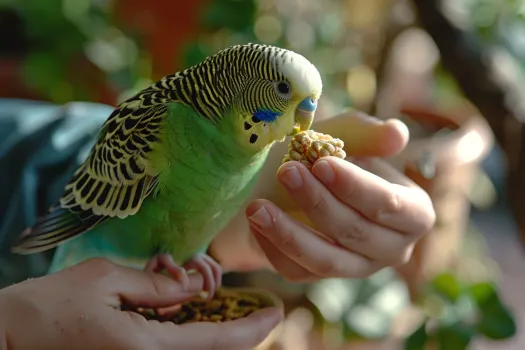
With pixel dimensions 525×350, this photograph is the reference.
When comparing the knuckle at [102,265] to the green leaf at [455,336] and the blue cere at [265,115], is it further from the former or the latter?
the green leaf at [455,336]

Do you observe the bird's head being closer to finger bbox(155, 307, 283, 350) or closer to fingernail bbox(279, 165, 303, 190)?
fingernail bbox(279, 165, 303, 190)

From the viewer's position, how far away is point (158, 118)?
0.56 metres

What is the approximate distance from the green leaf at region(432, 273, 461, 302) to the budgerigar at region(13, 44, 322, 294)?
16.6 inches

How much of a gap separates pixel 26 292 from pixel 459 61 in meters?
0.66

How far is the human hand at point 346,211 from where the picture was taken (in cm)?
55

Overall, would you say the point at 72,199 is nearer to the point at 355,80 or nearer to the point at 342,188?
the point at 342,188

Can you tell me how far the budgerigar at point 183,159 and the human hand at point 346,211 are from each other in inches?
1.6

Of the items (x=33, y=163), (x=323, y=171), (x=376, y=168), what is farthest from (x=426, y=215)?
(x=33, y=163)

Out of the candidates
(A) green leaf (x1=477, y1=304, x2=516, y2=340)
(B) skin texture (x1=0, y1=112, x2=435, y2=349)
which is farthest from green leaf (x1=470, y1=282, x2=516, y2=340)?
(B) skin texture (x1=0, y1=112, x2=435, y2=349)

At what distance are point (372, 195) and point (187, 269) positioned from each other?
20 cm

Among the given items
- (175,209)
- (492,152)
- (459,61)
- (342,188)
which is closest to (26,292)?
(175,209)

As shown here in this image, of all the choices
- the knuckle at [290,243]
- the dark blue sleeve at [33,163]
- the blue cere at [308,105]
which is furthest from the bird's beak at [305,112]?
the dark blue sleeve at [33,163]

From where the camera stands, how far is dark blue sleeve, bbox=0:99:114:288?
0.82 meters

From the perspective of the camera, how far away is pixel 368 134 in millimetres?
663
